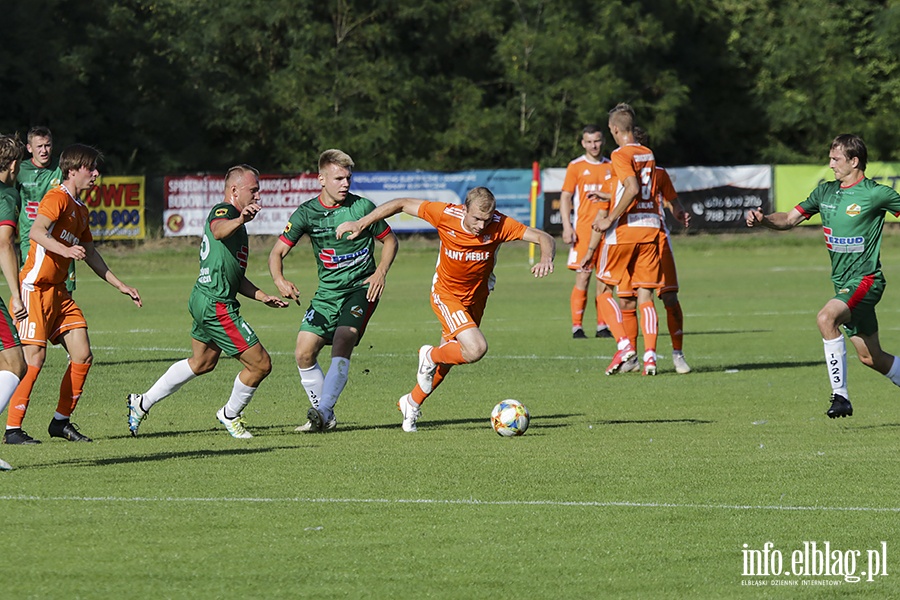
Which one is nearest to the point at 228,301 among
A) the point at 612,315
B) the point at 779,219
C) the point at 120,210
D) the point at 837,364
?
the point at 779,219

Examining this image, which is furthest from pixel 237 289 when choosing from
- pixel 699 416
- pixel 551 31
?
pixel 551 31

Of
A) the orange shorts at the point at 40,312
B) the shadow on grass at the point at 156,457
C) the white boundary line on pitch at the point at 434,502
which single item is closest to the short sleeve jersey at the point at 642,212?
the shadow on grass at the point at 156,457

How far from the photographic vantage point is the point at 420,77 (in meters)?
46.4

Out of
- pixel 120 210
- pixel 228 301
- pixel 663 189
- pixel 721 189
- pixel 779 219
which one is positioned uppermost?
pixel 721 189

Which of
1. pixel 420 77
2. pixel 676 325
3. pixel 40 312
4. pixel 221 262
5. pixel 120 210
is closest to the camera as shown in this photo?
pixel 40 312

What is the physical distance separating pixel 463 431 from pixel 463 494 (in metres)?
2.74

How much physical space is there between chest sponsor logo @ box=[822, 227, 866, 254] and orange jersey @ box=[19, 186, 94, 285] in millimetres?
5404

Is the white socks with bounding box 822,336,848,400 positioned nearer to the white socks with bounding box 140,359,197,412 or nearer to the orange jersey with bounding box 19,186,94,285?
the white socks with bounding box 140,359,197,412

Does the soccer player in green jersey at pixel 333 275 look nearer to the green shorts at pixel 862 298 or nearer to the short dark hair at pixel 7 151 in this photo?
the short dark hair at pixel 7 151

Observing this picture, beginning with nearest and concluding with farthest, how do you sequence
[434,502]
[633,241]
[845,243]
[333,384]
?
[434,502] < [333,384] < [845,243] < [633,241]

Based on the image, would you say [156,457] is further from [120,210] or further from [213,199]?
[120,210]

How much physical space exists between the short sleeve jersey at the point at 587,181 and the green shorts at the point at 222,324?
8530 mm

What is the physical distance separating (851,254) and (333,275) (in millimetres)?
3896

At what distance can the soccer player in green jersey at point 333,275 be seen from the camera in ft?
35.0
